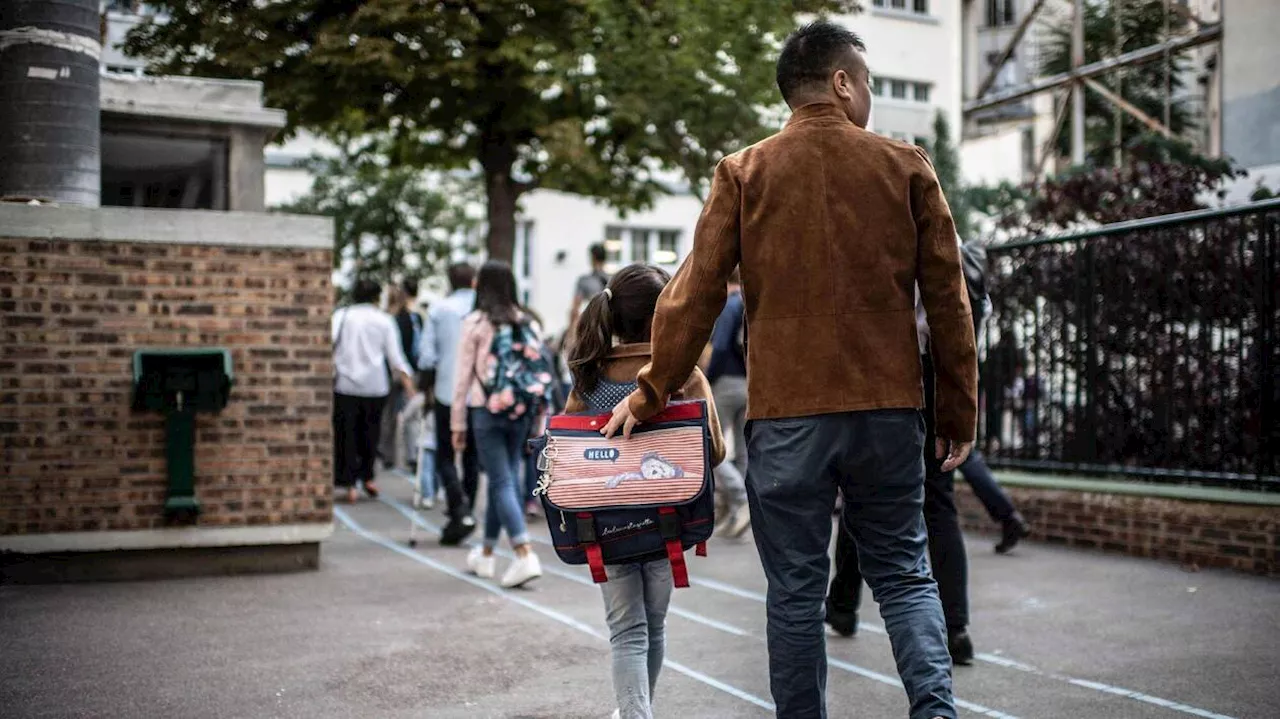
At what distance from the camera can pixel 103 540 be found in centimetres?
707

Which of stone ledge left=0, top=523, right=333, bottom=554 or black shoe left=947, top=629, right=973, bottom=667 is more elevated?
stone ledge left=0, top=523, right=333, bottom=554

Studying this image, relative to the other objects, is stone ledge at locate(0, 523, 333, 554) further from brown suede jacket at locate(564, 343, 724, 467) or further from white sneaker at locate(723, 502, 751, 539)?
brown suede jacket at locate(564, 343, 724, 467)

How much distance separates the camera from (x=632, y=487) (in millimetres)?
3727

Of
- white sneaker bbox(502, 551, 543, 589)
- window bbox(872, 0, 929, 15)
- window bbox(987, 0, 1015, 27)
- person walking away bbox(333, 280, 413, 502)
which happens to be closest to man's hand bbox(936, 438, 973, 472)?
white sneaker bbox(502, 551, 543, 589)

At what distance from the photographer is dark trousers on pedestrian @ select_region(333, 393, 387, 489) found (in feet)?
36.1

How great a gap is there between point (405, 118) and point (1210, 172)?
9948 mm

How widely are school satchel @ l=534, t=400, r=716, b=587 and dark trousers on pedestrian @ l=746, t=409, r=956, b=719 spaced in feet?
1.14

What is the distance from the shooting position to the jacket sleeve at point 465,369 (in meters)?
7.12

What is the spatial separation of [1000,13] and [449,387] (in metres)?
30.6

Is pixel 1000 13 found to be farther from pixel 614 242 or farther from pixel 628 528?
pixel 628 528

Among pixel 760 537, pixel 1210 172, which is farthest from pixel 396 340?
pixel 760 537

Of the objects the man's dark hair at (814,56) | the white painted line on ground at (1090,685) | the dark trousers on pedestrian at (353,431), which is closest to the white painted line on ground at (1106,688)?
the white painted line on ground at (1090,685)

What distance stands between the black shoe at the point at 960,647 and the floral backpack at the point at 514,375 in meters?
→ 2.90

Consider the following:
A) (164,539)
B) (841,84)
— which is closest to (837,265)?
(841,84)
